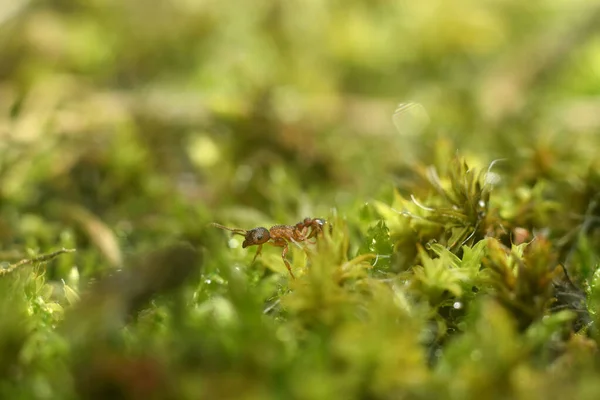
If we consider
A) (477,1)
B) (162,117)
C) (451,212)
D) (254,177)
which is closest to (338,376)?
(451,212)

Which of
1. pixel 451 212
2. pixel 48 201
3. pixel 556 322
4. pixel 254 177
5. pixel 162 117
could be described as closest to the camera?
pixel 556 322

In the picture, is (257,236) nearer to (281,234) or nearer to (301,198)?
(281,234)

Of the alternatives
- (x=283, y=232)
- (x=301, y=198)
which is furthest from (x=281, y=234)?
(x=301, y=198)

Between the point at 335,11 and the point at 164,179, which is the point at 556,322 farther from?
the point at 335,11

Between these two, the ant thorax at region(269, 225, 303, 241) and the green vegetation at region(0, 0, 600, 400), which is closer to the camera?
the green vegetation at region(0, 0, 600, 400)

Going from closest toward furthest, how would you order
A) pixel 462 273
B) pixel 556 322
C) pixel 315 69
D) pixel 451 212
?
pixel 556 322
pixel 462 273
pixel 451 212
pixel 315 69

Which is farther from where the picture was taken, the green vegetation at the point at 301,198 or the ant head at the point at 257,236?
the ant head at the point at 257,236

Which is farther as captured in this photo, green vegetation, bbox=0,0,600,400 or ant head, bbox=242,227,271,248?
ant head, bbox=242,227,271,248

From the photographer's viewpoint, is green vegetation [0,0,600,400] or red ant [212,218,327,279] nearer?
green vegetation [0,0,600,400]
